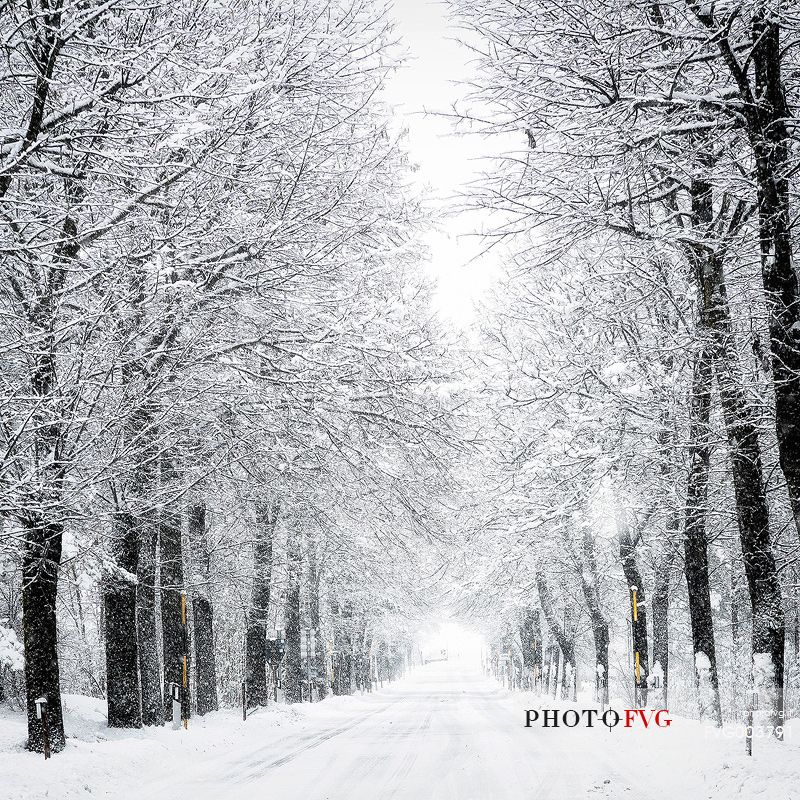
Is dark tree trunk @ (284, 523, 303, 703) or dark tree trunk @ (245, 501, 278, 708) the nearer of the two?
dark tree trunk @ (245, 501, 278, 708)

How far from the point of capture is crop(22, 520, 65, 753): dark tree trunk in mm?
9766

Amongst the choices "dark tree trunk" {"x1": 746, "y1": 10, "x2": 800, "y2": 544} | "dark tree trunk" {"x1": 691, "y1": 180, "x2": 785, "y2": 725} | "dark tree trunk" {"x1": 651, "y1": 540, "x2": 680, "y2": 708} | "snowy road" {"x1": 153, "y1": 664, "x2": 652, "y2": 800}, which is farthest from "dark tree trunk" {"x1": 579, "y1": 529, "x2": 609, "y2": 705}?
"dark tree trunk" {"x1": 746, "y1": 10, "x2": 800, "y2": 544}

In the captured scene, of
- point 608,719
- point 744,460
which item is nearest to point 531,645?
point 608,719

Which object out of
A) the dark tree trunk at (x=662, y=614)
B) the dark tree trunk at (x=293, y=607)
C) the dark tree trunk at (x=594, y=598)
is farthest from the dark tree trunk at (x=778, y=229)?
the dark tree trunk at (x=293, y=607)

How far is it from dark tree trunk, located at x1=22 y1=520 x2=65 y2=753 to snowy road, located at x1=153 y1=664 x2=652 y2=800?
172cm

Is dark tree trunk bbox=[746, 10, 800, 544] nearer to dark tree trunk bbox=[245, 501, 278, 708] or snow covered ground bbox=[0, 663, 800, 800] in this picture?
snow covered ground bbox=[0, 663, 800, 800]

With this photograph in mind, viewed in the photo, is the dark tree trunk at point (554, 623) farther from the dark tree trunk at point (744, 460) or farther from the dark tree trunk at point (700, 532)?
the dark tree trunk at point (744, 460)

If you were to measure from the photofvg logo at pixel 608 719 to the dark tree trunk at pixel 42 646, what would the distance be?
29.3 ft

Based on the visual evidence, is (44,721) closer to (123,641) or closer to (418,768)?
(123,641)

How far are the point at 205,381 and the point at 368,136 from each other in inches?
161

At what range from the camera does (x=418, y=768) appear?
35.4 ft

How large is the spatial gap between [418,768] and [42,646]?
5.43m

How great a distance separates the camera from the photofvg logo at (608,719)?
42.7ft

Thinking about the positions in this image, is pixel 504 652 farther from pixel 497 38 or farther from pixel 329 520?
pixel 497 38
